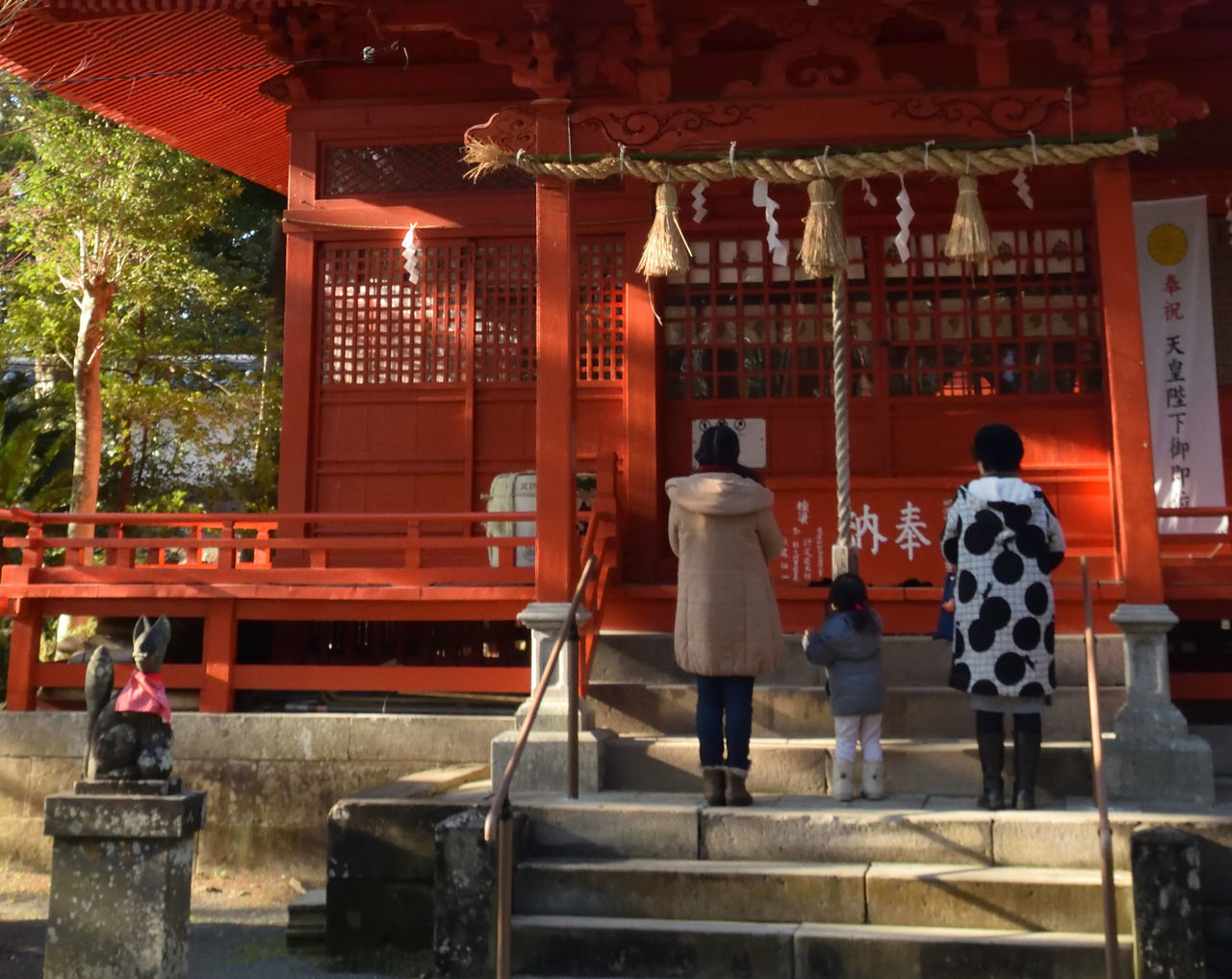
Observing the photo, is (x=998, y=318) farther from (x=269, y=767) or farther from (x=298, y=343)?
(x=269, y=767)

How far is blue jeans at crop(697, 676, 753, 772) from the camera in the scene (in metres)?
5.66

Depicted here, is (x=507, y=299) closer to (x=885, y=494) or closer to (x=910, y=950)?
(x=885, y=494)

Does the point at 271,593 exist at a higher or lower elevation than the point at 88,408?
lower

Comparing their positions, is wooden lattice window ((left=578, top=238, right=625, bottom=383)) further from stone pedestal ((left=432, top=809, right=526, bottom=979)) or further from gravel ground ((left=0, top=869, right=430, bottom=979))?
stone pedestal ((left=432, top=809, right=526, bottom=979))

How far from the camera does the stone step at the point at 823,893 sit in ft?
16.2

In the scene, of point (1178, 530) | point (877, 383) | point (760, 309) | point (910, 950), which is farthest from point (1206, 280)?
point (910, 950)

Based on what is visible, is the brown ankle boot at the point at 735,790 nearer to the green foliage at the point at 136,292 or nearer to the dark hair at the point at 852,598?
the dark hair at the point at 852,598

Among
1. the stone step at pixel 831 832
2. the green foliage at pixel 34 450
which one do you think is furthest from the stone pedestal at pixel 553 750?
the green foliage at pixel 34 450

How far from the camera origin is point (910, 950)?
15.8ft

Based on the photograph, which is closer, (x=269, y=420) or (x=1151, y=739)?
(x=1151, y=739)

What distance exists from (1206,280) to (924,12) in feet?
11.3

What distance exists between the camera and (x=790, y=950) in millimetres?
4922

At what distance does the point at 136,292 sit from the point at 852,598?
10024 millimetres

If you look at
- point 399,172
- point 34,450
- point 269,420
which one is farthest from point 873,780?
point 34,450
